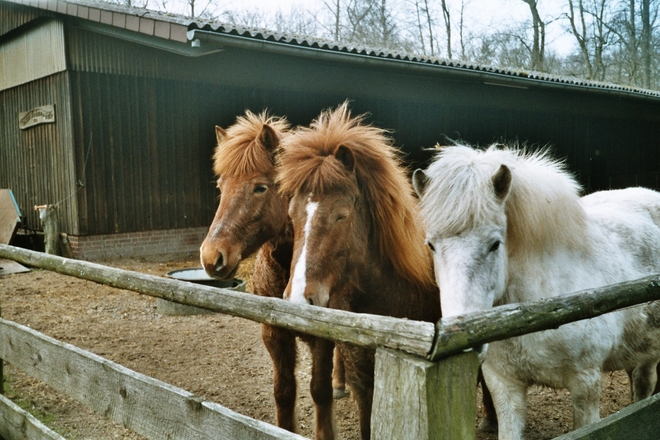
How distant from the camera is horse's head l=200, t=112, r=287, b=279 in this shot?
2.89 meters

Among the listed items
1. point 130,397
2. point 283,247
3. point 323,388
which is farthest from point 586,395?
point 130,397

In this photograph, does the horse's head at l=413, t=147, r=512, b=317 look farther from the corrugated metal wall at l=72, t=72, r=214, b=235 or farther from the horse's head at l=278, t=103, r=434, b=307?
the corrugated metal wall at l=72, t=72, r=214, b=235

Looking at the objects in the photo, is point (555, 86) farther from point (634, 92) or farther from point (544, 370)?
point (544, 370)

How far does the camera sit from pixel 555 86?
438 inches

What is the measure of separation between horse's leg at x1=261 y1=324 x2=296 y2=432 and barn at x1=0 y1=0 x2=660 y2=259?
5142mm

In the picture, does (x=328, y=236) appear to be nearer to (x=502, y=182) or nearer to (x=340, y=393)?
(x=502, y=182)

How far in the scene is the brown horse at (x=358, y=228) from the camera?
2.58 metres

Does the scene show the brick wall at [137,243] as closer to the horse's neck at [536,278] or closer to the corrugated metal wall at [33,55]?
the corrugated metal wall at [33,55]

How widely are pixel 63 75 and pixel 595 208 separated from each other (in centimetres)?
855

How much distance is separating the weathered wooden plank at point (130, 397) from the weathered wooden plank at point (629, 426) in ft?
2.83

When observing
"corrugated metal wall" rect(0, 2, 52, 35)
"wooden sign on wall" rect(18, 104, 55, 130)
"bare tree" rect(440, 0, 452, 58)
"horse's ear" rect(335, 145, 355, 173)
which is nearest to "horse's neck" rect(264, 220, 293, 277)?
"horse's ear" rect(335, 145, 355, 173)

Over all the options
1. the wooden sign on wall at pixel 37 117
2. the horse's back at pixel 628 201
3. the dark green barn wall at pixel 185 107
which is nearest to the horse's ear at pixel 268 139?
the horse's back at pixel 628 201

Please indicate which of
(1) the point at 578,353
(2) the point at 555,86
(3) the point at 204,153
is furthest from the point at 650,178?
(1) the point at 578,353

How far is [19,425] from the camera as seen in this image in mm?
2871
